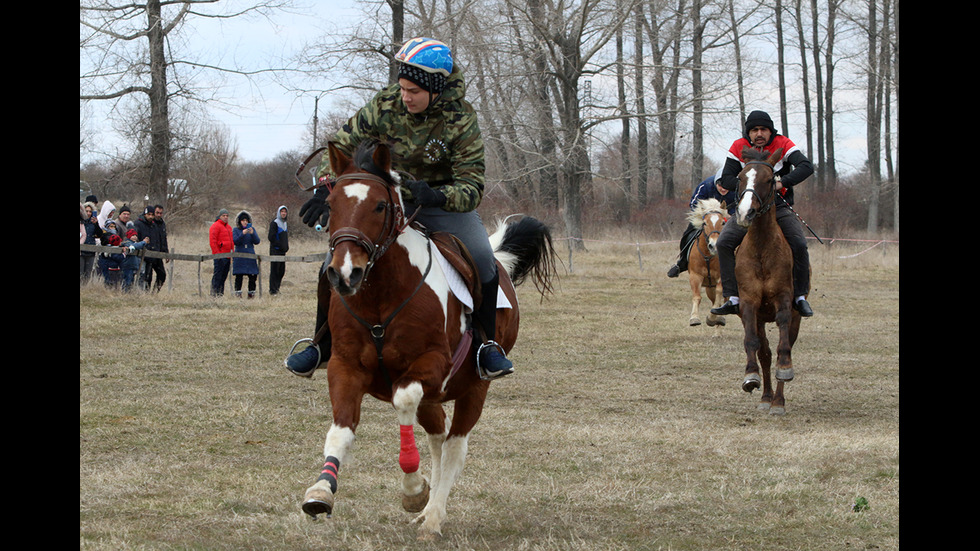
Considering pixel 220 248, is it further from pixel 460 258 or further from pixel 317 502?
pixel 317 502

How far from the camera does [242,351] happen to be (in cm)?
1309

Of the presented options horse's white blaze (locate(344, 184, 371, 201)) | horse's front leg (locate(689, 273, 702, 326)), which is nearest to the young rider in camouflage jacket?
horse's white blaze (locate(344, 184, 371, 201))

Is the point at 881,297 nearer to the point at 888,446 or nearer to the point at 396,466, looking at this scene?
Result: the point at 888,446

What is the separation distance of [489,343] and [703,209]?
11.0m

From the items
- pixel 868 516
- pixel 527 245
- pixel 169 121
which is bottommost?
pixel 868 516

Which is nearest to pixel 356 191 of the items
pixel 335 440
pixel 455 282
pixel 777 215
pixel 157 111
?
pixel 455 282

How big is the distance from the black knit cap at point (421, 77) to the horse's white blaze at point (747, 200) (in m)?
4.64

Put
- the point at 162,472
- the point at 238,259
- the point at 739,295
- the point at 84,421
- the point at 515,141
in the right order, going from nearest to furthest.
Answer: the point at 162,472
the point at 84,421
the point at 739,295
the point at 238,259
the point at 515,141

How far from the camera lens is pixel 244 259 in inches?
731

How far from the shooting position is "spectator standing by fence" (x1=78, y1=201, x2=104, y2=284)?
17859 mm

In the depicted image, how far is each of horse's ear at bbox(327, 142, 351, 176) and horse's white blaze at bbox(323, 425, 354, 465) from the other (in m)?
1.28

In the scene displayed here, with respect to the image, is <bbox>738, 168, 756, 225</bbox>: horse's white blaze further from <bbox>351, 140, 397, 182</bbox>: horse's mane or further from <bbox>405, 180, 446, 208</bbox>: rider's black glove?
<bbox>351, 140, 397, 182</bbox>: horse's mane

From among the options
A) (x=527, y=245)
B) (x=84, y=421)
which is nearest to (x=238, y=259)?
(x=84, y=421)
